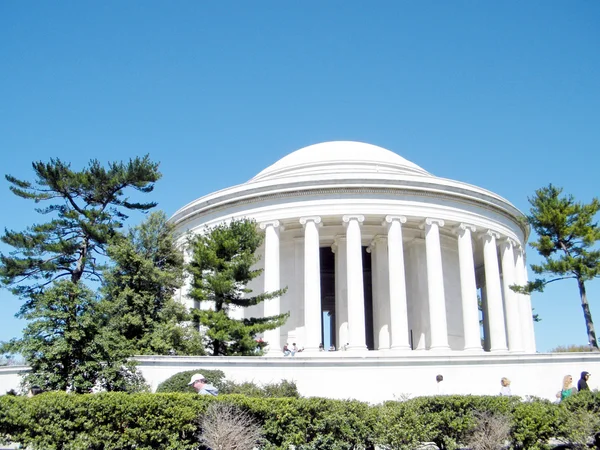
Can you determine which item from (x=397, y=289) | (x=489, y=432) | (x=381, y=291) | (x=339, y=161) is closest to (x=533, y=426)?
(x=489, y=432)

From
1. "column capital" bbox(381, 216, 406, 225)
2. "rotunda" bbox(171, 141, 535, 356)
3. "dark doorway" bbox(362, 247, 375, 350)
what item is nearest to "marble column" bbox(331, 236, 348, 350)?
"rotunda" bbox(171, 141, 535, 356)

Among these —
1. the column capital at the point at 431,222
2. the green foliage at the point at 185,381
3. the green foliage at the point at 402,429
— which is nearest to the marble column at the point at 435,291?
the column capital at the point at 431,222

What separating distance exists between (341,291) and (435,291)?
7281mm

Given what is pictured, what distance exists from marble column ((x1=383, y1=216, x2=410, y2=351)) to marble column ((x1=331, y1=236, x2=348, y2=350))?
14.9 feet

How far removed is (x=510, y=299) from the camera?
148 ft

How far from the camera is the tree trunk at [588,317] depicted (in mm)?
31906

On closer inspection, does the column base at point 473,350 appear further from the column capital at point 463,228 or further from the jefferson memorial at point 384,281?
the column capital at point 463,228

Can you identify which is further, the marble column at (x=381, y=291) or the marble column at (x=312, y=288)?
the marble column at (x=381, y=291)

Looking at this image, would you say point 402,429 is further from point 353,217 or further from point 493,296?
point 493,296

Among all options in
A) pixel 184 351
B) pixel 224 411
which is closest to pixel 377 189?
pixel 184 351

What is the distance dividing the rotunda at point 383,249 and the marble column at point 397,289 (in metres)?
0.07

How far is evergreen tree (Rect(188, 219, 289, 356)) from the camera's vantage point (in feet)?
101

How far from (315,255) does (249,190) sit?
7.09 meters

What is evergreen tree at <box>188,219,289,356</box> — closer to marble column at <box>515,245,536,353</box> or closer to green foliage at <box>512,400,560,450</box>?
green foliage at <box>512,400,560,450</box>
